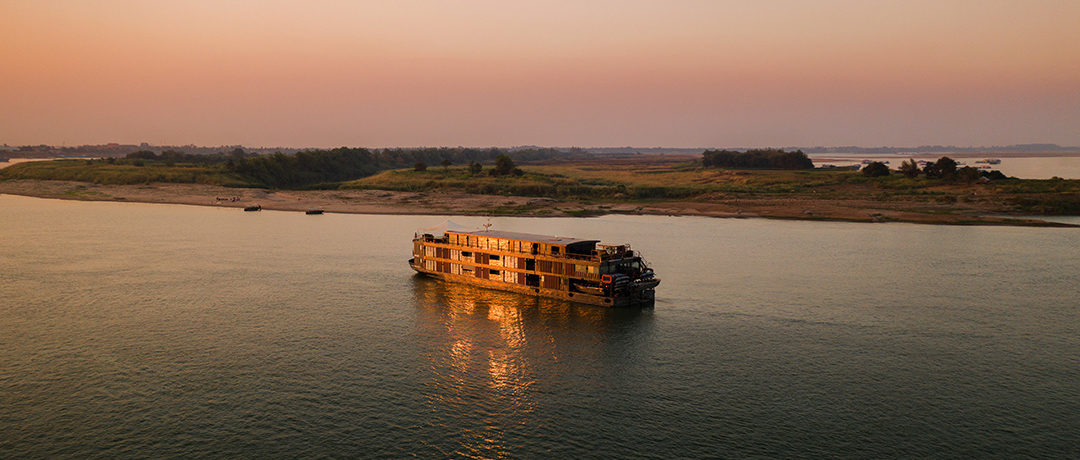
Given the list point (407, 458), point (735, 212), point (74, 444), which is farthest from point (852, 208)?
point (74, 444)

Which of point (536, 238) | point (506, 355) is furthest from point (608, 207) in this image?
point (506, 355)

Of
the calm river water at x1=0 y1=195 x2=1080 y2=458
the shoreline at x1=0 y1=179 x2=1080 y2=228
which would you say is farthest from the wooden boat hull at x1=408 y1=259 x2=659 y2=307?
the shoreline at x1=0 y1=179 x2=1080 y2=228

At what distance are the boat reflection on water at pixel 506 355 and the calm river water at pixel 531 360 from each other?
0.27 meters

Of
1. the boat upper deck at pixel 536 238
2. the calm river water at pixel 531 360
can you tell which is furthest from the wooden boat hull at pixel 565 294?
the boat upper deck at pixel 536 238

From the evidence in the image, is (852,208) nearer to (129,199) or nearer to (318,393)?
(318,393)

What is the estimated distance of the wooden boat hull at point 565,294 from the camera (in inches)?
2827

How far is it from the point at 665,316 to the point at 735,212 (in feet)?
343

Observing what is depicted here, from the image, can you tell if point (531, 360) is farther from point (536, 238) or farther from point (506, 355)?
point (536, 238)

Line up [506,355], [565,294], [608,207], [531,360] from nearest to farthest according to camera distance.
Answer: [531,360] → [506,355] → [565,294] → [608,207]

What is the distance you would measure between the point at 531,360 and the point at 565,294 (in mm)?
20672

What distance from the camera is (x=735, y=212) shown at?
6521 inches

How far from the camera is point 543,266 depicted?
7706 centimetres

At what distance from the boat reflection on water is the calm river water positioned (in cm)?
27

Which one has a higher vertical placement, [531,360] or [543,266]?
[543,266]
